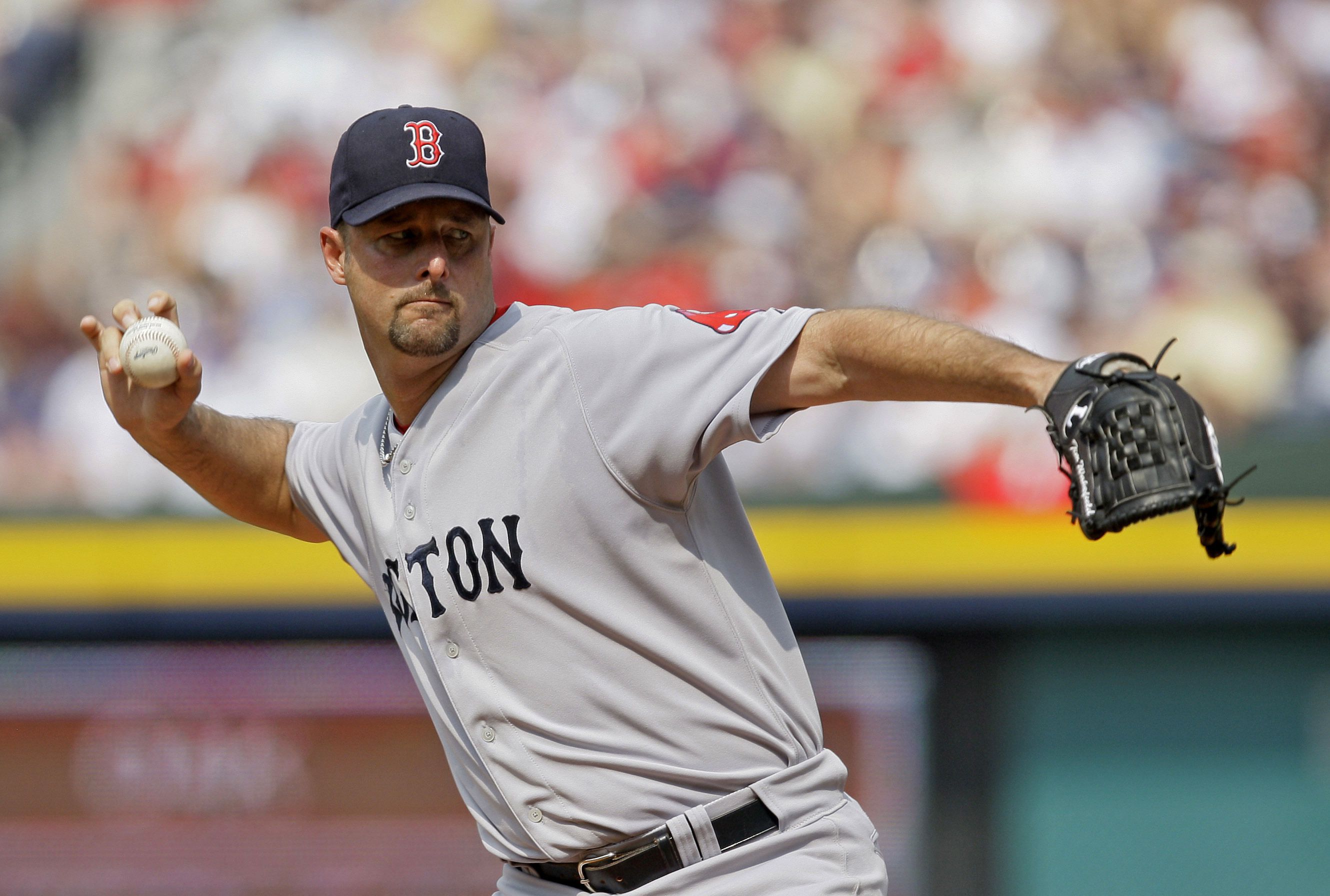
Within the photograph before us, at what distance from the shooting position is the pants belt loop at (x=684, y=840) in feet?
7.80

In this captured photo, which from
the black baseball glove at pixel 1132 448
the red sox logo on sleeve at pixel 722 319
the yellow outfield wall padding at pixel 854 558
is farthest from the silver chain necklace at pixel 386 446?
the yellow outfield wall padding at pixel 854 558

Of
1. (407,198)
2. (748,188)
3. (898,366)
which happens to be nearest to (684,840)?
(898,366)

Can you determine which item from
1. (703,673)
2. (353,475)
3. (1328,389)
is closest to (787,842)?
(703,673)

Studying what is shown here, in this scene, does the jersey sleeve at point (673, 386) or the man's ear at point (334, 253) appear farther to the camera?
the man's ear at point (334, 253)

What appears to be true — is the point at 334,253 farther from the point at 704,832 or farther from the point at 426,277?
the point at 704,832

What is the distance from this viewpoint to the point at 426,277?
260cm

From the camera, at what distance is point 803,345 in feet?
7.68

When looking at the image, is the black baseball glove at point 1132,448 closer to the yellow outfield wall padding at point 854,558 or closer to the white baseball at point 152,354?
the white baseball at point 152,354

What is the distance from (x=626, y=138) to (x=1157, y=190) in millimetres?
2468

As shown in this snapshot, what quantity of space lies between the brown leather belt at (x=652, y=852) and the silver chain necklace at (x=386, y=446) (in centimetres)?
76

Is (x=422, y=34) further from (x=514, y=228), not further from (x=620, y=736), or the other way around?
(x=620, y=736)

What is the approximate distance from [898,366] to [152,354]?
54.2 inches

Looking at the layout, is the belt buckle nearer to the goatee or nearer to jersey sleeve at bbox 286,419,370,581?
jersey sleeve at bbox 286,419,370,581

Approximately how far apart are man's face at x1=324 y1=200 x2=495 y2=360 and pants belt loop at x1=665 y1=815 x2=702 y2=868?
0.86m
